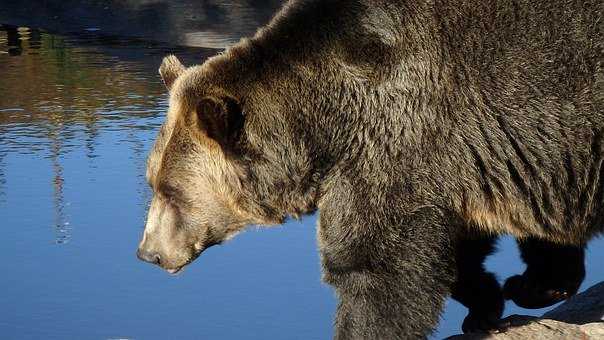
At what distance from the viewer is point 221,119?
5.56m

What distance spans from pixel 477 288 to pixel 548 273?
524 millimetres

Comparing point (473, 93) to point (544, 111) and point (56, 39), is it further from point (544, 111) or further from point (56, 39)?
point (56, 39)

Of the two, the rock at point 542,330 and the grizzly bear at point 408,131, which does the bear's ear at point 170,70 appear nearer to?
the grizzly bear at point 408,131

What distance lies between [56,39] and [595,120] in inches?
475

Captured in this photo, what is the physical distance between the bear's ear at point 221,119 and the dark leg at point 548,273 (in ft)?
5.81

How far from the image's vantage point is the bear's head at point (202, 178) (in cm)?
567

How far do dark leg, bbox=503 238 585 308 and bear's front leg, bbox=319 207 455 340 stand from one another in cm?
115

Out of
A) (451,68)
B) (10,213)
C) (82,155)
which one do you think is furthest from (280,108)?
(82,155)

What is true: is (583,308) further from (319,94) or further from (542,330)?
(319,94)

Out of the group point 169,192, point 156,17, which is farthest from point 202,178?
point 156,17

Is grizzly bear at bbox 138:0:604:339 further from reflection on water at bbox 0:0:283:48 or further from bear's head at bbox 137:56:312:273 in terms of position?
reflection on water at bbox 0:0:283:48

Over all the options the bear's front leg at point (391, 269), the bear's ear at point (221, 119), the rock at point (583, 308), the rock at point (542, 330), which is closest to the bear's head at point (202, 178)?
the bear's ear at point (221, 119)

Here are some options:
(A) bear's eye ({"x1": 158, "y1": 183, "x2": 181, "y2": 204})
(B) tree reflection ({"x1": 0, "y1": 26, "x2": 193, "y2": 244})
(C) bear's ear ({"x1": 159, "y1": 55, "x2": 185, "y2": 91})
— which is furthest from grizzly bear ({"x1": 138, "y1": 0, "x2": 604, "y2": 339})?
(B) tree reflection ({"x1": 0, "y1": 26, "x2": 193, "y2": 244})

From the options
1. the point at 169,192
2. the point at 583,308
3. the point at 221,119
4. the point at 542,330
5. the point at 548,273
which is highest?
the point at 221,119
